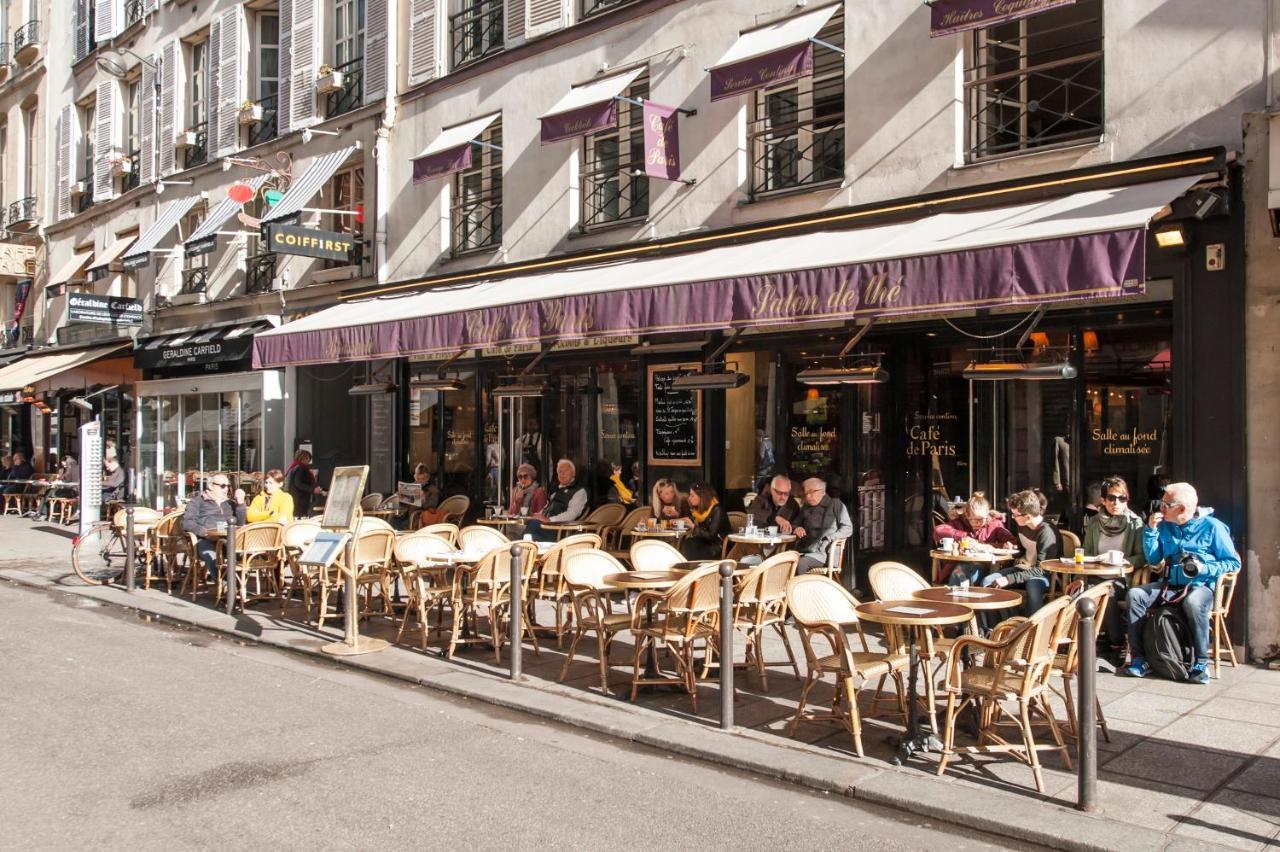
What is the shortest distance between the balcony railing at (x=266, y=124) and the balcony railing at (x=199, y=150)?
1691 millimetres

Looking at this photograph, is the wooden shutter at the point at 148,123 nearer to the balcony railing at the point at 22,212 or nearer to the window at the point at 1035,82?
the balcony railing at the point at 22,212

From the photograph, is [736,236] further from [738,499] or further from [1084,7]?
[1084,7]

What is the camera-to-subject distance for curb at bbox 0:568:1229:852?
191 inches

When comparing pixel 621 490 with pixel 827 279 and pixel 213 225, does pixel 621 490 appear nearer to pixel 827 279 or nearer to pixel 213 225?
pixel 827 279

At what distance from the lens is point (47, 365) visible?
2317 centimetres

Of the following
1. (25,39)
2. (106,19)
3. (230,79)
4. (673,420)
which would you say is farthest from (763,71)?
(25,39)

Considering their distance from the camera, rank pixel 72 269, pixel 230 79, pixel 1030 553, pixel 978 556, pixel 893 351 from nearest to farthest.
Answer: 1. pixel 978 556
2. pixel 1030 553
3. pixel 893 351
4. pixel 230 79
5. pixel 72 269

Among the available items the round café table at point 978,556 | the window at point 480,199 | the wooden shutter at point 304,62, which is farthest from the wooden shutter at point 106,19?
the round café table at point 978,556

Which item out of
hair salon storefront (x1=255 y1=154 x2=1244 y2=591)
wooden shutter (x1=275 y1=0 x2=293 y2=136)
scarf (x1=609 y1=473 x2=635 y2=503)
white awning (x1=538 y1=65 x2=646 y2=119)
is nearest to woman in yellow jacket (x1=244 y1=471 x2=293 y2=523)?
hair salon storefront (x1=255 y1=154 x2=1244 y2=591)

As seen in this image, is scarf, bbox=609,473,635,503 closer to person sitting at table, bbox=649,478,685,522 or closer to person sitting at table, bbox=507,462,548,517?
person sitting at table, bbox=507,462,548,517

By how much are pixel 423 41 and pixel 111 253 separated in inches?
425

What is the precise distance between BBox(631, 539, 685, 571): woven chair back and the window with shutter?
9.95 metres

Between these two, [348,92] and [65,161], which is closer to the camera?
[348,92]

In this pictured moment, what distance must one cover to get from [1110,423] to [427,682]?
5.89 m
